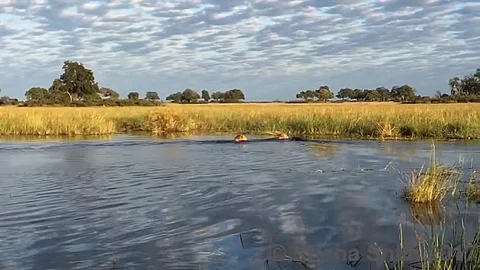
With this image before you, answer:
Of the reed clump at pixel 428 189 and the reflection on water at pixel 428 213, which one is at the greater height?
the reed clump at pixel 428 189

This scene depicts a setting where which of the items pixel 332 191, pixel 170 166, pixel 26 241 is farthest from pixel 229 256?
pixel 170 166

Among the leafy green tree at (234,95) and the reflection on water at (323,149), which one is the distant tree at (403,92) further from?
the reflection on water at (323,149)

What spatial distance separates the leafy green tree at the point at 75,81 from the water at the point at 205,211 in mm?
71952

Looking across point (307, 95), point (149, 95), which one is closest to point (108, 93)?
point (149, 95)

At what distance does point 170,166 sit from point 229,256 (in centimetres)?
808

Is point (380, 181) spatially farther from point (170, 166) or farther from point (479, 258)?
point (479, 258)

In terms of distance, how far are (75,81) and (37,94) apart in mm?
6546

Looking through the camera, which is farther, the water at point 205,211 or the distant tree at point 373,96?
the distant tree at point 373,96

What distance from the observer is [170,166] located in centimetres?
1424

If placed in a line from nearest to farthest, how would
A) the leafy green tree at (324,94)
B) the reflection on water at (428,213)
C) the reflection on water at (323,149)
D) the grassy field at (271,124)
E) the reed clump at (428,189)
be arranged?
the reflection on water at (428,213)
the reed clump at (428,189)
the reflection on water at (323,149)
the grassy field at (271,124)
the leafy green tree at (324,94)

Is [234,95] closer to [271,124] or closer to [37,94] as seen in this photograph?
[37,94]

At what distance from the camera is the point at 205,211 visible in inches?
342

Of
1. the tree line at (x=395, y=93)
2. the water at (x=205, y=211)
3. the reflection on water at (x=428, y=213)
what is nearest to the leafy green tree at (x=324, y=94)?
the tree line at (x=395, y=93)

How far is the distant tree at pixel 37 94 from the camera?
83925 mm
